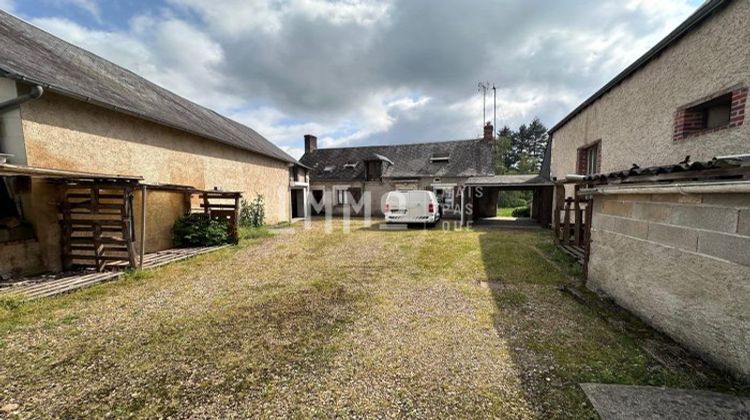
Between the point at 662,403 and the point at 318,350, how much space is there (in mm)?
2880

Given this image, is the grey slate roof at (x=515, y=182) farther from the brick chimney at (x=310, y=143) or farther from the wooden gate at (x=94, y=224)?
the brick chimney at (x=310, y=143)

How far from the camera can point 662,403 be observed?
2.10 metres

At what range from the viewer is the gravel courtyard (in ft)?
7.36

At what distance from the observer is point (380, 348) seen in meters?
3.01

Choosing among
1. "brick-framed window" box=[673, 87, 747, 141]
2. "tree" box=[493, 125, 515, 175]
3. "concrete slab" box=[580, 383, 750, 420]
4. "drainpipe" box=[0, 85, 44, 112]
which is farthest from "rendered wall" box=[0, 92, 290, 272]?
"tree" box=[493, 125, 515, 175]

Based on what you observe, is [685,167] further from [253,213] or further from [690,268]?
[253,213]

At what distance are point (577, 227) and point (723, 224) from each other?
4622 millimetres

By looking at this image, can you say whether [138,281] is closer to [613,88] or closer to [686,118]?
[686,118]

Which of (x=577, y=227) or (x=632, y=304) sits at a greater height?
(x=577, y=227)

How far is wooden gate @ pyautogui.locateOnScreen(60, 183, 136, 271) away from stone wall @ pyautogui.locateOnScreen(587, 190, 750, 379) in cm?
862

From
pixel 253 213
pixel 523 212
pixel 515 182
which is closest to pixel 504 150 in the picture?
pixel 523 212

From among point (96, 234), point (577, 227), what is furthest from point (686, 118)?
point (96, 234)

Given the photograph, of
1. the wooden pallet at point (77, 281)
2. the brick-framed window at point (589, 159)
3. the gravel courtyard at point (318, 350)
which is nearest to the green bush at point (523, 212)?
the brick-framed window at point (589, 159)

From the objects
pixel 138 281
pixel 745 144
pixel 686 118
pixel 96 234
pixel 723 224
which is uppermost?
pixel 686 118
